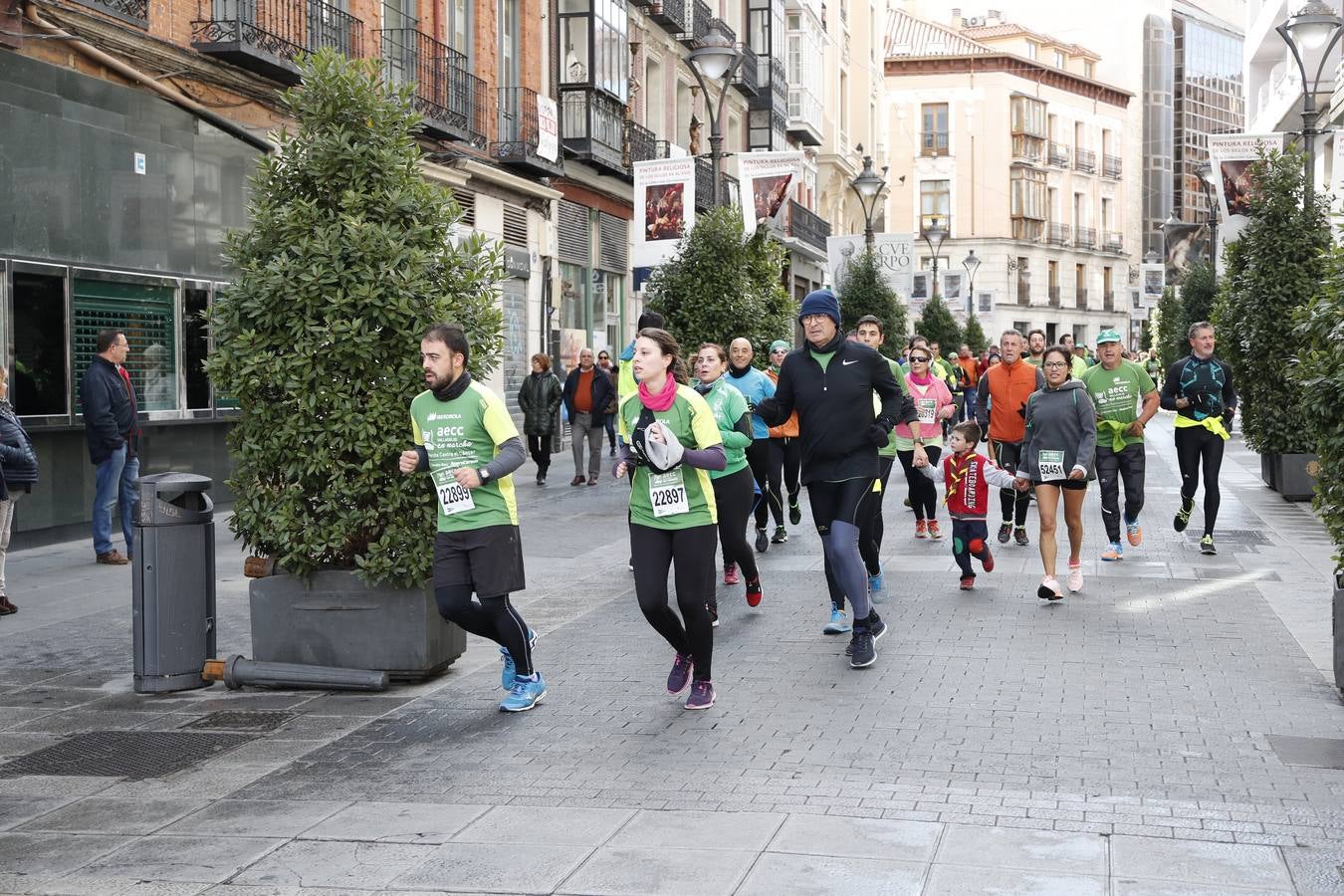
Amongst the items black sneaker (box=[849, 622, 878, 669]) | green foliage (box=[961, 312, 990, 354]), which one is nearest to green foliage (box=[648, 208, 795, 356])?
black sneaker (box=[849, 622, 878, 669])

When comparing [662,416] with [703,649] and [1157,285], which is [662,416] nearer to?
[703,649]

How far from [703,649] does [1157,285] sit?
2221 inches

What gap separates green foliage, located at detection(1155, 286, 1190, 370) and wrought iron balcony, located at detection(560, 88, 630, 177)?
47.6ft

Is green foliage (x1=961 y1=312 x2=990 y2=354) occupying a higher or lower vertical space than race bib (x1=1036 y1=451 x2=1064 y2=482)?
higher

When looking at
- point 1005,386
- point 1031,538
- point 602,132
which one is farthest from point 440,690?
point 602,132

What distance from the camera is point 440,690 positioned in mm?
7836

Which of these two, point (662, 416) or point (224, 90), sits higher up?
point (224, 90)

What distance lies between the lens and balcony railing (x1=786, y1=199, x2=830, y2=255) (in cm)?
4512

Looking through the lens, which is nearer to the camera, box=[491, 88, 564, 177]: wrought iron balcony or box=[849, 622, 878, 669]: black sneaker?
box=[849, 622, 878, 669]: black sneaker

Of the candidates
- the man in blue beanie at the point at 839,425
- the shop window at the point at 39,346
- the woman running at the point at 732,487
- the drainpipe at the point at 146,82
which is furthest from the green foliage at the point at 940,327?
the man in blue beanie at the point at 839,425

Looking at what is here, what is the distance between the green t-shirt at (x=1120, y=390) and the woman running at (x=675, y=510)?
620 centimetres

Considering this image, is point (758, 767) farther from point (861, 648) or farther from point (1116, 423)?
point (1116, 423)

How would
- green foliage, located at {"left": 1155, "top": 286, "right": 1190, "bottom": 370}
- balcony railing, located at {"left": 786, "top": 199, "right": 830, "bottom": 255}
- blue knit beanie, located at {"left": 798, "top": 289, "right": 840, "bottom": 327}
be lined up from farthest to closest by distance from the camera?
1. balcony railing, located at {"left": 786, "top": 199, "right": 830, "bottom": 255}
2. green foliage, located at {"left": 1155, "top": 286, "right": 1190, "bottom": 370}
3. blue knit beanie, located at {"left": 798, "top": 289, "right": 840, "bottom": 327}

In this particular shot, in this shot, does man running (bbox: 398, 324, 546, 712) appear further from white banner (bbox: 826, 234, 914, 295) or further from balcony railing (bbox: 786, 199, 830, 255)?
balcony railing (bbox: 786, 199, 830, 255)
